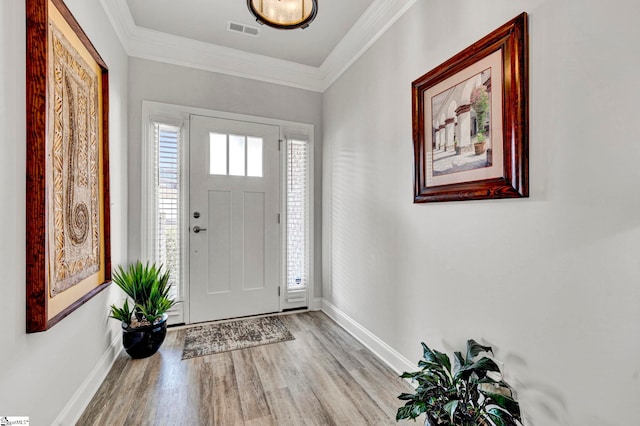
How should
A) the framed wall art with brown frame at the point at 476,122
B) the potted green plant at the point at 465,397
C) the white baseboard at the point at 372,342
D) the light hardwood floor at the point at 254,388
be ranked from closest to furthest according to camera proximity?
the potted green plant at the point at 465,397 → the framed wall art with brown frame at the point at 476,122 → the light hardwood floor at the point at 254,388 → the white baseboard at the point at 372,342

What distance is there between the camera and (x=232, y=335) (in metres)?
2.61

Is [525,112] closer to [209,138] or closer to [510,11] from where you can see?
[510,11]

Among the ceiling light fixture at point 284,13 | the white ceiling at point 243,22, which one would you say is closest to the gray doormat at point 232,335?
the ceiling light fixture at point 284,13

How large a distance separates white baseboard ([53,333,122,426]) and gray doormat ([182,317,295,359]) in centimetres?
48

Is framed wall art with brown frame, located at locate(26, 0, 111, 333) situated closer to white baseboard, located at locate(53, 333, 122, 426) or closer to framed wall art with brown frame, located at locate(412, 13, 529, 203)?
white baseboard, located at locate(53, 333, 122, 426)

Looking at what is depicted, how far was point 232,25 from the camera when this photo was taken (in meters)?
2.50

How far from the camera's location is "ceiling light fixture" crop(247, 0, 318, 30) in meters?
1.51

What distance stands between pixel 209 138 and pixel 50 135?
5.36 ft

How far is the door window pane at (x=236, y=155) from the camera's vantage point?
297 cm

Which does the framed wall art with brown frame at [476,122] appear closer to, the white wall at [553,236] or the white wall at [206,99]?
the white wall at [553,236]

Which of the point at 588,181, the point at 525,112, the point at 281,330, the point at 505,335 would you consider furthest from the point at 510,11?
the point at 281,330

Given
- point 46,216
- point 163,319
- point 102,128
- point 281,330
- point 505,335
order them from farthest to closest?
point 281,330
point 163,319
point 102,128
point 505,335
point 46,216

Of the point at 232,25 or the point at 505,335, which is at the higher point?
the point at 232,25

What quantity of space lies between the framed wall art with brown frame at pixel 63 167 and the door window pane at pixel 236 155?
1.10 m
